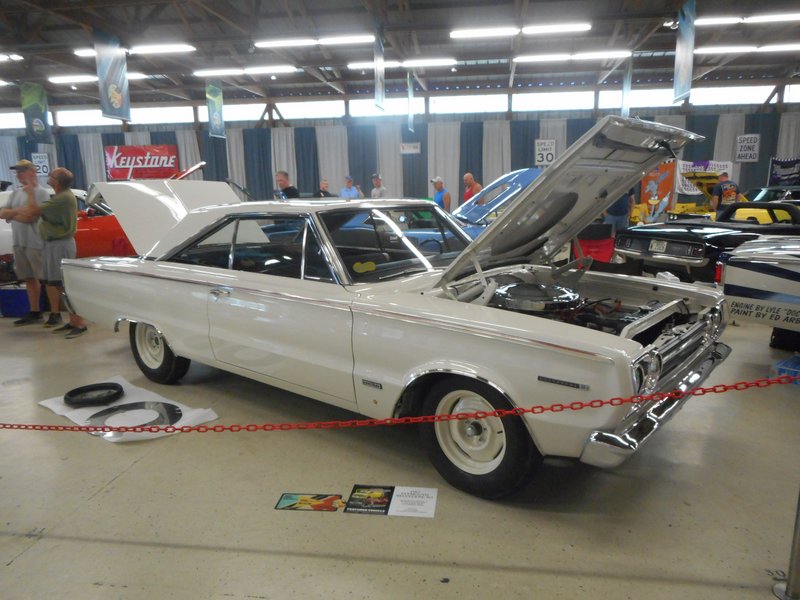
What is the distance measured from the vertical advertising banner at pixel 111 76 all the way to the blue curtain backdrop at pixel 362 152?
8379mm

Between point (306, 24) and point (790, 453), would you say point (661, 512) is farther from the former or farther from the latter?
point (306, 24)

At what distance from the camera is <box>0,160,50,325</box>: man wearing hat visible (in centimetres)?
561

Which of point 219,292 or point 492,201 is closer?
point 219,292

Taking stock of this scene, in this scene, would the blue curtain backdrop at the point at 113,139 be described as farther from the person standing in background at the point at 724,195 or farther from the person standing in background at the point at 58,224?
the person standing in background at the point at 724,195

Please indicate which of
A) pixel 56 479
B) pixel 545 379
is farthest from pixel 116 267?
pixel 545 379

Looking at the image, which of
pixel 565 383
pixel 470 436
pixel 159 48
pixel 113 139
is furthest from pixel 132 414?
pixel 113 139

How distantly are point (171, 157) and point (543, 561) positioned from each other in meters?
19.6

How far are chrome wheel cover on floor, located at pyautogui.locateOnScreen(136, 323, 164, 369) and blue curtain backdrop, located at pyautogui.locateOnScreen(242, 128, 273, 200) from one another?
48.9 ft

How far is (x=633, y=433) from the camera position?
84.7 inches

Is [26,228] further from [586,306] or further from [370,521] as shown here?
[586,306]

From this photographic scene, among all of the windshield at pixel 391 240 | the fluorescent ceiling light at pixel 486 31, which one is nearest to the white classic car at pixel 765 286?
the windshield at pixel 391 240

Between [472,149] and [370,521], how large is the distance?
16.0 meters

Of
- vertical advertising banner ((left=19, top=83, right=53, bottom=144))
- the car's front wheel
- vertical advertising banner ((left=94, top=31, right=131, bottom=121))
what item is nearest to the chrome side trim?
the car's front wheel

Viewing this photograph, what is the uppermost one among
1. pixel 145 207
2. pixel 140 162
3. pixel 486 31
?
pixel 486 31
